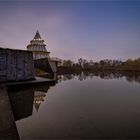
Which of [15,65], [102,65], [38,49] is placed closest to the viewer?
[15,65]

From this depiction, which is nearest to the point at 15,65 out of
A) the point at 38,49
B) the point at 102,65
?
the point at 38,49

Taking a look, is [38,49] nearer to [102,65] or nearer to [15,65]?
[15,65]

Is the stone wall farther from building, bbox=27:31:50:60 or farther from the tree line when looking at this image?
the tree line

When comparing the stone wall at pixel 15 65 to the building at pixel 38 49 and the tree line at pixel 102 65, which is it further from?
the tree line at pixel 102 65

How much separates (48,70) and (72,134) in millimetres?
20045

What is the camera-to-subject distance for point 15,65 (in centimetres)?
997

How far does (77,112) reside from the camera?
14.1 ft

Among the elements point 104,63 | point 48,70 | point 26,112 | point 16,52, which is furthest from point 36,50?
point 104,63

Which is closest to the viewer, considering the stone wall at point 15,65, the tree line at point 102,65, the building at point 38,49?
the stone wall at point 15,65

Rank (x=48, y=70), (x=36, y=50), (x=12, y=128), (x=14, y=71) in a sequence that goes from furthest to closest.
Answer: (x=36, y=50) → (x=48, y=70) → (x=14, y=71) → (x=12, y=128)

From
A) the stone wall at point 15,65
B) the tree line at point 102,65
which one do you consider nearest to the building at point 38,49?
the tree line at point 102,65

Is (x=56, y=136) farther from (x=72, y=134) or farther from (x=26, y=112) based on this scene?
(x=26, y=112)

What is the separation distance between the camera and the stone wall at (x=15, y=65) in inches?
361

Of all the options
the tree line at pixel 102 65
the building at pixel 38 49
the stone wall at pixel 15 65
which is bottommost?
the stone wall at pixel 15 65
